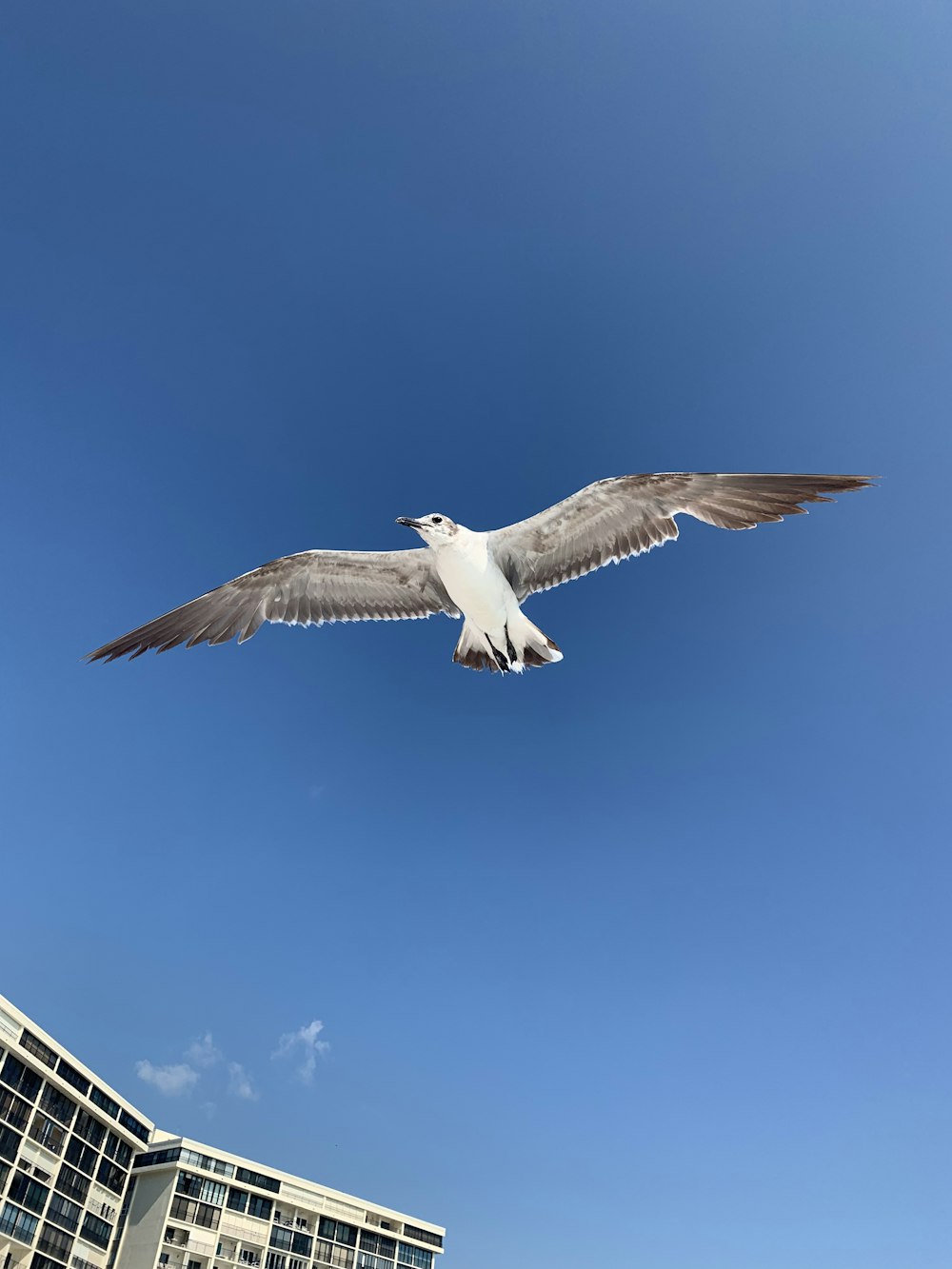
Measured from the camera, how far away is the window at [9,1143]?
35750 mm

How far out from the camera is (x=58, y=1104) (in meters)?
40.1

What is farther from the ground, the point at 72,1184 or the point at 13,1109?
the point at 13,1109

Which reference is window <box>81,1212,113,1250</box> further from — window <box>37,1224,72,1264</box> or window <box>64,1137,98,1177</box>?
window <box>64,1137,98,1177</box>

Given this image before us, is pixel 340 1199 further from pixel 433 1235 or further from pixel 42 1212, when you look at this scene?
pixel 42 1212

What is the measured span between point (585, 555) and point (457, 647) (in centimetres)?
238

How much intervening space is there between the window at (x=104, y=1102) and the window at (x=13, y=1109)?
205 inches

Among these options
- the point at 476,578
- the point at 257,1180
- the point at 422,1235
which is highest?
the point at 257,1180

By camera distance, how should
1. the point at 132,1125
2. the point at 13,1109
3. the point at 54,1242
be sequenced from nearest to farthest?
the point at 13,1109, the point at 54,1242, the point at 132,1125

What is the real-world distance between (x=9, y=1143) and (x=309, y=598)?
33.9 meters

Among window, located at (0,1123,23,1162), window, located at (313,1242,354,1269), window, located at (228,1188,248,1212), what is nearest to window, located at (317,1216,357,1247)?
window, located at (313,1242,354,1269)

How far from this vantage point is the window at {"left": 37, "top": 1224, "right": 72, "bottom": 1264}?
3797 cm

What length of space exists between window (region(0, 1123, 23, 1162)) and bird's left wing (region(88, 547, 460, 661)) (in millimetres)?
32042

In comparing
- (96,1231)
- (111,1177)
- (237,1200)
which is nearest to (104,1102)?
(111,1177)

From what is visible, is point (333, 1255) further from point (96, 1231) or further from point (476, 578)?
point (476, 578)
